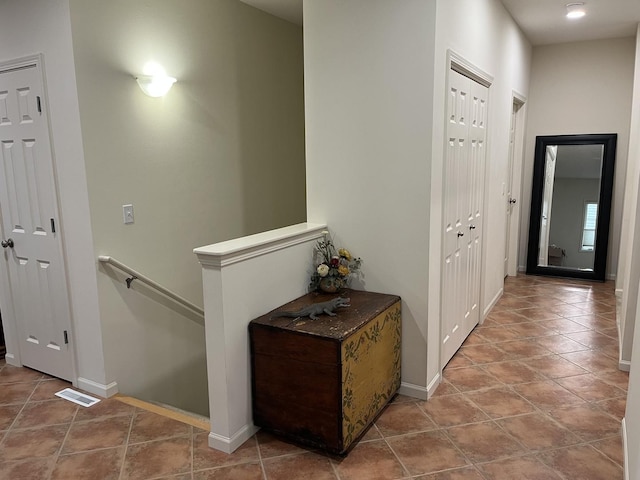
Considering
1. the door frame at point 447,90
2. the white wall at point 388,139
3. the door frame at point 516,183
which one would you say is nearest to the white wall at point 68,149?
the white wall at point 388,139

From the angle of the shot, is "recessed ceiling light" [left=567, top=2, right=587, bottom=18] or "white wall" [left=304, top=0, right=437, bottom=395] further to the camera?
"recessed ceiling light" [left=567, top=2, right=587, bottom=18]

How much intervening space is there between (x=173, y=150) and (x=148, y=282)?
0.96m

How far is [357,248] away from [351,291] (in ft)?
0.90

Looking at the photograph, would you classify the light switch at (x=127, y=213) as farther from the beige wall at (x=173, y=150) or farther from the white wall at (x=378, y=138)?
the white wall at (x=378, y=138)

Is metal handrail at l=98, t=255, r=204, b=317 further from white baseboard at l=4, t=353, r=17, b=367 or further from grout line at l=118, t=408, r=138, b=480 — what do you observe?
white baseboard at l=4, t=353, r=17, b=367

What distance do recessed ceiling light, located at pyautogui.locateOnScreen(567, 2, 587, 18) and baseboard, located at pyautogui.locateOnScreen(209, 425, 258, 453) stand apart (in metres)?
4.29

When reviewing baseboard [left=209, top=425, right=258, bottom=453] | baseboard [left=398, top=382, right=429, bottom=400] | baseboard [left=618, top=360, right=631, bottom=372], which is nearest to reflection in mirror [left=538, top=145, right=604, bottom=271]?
baseboard [left=618, top=360, right=631, bottom=372]

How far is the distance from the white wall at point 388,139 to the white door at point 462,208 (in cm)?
20

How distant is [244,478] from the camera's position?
221 centimetres

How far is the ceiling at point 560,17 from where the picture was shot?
13.3ft

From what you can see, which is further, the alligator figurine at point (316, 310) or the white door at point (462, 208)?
the white door at point (462, 208)

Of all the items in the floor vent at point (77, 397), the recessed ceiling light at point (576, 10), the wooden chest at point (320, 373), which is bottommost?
the floor vent at point (77, 397)

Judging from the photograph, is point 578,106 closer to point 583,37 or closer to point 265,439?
point 583,37

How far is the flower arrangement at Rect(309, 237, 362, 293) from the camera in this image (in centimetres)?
286
